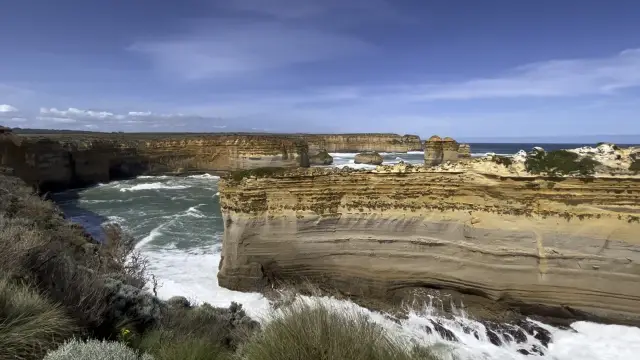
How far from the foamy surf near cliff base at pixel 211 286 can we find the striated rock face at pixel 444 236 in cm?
62

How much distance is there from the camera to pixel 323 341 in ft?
11.7

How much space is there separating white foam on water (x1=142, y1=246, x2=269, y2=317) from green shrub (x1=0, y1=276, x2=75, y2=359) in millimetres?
5221

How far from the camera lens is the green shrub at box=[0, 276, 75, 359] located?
3244 mm

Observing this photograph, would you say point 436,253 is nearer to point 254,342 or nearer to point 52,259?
point 254,342

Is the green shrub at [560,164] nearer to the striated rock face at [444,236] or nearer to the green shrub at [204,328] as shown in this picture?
the striated rock face at [444,236]

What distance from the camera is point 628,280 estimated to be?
345 inches

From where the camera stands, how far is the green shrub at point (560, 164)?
9086 millimetres

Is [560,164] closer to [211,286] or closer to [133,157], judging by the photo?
[211,286]

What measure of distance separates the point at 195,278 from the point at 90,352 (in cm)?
906

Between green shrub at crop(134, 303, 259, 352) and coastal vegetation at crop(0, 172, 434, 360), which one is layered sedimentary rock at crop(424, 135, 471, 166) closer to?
green shrub at crop(134, 303, 259, 352)

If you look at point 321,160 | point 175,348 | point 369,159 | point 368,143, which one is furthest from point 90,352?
point 368,143

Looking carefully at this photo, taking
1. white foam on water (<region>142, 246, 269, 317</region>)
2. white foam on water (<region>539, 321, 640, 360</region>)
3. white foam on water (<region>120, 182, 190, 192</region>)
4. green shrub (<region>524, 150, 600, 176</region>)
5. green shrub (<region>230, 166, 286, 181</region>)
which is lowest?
white foam on water (<region>120, 182, 190, 192</region>)

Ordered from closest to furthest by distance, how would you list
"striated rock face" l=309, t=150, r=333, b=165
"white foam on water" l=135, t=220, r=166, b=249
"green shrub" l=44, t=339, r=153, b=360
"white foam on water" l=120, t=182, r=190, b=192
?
"green shrub" l=44, t=339, r=153, b=360 < "white foam on water" l=135, t=220, r=166, b=249 < "white foam on water" l=120, t=182, r=190, b=192 < "striated rock face" l=309, t=150, r=333, b=165

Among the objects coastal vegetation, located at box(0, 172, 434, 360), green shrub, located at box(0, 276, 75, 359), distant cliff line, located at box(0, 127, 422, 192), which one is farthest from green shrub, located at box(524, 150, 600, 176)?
distant cliff line, located at box(0, 127, 422, 192)
